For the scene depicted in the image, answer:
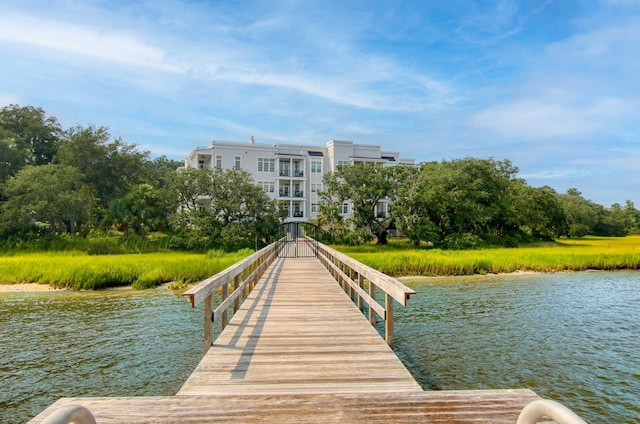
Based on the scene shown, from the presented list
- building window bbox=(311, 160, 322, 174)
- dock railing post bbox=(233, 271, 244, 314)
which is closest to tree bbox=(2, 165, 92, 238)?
building window bbox=(311, 160, 322, 174)

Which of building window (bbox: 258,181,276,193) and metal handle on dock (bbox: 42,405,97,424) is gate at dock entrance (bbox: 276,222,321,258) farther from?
metal handle on dock (bbox: 42,405,97,424)

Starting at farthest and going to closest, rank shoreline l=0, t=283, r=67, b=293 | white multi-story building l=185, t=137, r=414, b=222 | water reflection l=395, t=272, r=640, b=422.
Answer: white multi-story building l=185, t=137, r=414, b=222, shoreline l=0, t=283, r=67, b=293, water reflection l=395, t=272, r=640, b=422

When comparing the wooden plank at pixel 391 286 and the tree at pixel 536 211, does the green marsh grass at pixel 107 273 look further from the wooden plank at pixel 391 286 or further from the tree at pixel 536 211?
the tree at pixel 536 211

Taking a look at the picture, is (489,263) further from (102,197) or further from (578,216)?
(578,216)

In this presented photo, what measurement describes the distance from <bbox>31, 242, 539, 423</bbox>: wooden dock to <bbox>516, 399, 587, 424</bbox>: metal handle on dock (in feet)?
3.30

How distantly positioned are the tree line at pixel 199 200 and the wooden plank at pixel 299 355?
20.0m

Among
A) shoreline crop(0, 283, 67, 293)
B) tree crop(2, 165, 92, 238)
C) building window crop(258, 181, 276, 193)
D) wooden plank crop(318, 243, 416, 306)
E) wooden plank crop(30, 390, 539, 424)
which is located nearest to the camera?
wooden plank crop(30, 390, 539, 424)

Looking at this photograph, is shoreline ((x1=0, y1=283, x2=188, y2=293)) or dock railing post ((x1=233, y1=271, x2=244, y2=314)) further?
shoreline ((x1=0, y1=283, x2=188, y2=293))

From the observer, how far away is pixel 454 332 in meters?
9.62

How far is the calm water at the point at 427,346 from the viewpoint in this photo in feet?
21.5

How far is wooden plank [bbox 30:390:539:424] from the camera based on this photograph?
288 centimetres

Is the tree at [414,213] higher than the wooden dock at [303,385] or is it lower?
higher

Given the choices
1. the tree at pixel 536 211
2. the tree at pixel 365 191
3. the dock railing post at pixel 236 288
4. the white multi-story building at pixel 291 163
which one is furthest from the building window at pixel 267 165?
the dock railing post at pixel 236 288

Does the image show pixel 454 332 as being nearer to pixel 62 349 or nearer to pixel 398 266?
pixel 62 349
